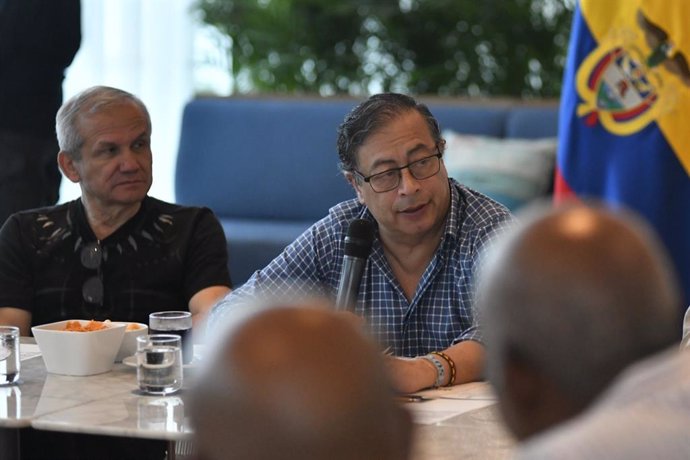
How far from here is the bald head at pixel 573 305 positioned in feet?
2.53

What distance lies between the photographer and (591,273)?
0.78 metres

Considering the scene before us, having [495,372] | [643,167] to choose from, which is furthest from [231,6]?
[495,372]

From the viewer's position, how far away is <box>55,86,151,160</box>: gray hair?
2.75 m

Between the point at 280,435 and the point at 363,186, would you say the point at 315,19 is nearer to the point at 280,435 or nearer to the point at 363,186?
the point at 363,186

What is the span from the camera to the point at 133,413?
1.88 m

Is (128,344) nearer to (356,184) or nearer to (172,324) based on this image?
(172,324)

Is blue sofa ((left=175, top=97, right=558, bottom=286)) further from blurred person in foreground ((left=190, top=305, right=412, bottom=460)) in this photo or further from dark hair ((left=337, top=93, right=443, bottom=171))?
blurred person in foreground ((left=190, top=305, right=412, bottom=460))

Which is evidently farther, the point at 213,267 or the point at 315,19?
the point at 315,19

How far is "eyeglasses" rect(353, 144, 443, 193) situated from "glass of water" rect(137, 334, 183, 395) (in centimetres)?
59

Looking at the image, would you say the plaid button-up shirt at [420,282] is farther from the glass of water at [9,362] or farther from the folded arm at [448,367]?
the glass of water at [9,362]

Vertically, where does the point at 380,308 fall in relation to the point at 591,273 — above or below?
below

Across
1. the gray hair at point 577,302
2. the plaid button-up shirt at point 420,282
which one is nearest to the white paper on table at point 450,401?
the plaid button-up shirt at point 420,282

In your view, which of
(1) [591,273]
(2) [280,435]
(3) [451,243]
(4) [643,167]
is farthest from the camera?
(4) [643,167]

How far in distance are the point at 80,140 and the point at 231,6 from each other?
10.9 feet
